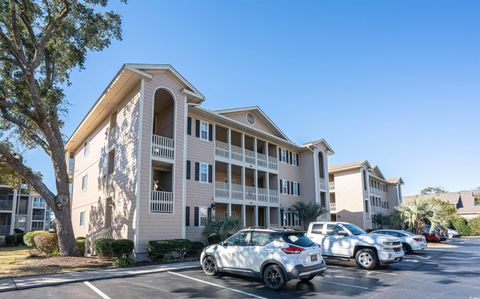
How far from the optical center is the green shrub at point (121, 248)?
1532 cm

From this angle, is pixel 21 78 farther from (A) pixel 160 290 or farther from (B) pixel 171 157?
(A) pixel 160 290

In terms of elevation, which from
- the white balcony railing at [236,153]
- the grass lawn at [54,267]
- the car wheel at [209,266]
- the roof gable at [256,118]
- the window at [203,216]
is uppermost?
the roof gable at [256,118]

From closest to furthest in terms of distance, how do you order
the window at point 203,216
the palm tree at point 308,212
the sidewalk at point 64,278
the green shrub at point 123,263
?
the sidewalk at point 64,278, the green shrub at point 123,263, the window at point 203,216, the palm tree at point 308,212

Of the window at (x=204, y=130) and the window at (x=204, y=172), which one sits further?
the window at (x=204, y=130)

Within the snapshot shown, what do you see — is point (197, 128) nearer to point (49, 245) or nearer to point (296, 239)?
point (49, 245)

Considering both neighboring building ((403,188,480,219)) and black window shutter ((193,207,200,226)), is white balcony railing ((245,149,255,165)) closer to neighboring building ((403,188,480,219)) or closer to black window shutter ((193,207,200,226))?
black window shutter ((193,207,200,226))

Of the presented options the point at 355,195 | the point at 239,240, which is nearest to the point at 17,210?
the point at 355,195

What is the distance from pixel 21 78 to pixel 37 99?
4637mm

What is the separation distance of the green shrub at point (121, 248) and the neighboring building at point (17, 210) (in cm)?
2657

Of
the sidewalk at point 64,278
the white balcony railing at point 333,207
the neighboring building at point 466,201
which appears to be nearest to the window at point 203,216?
the sidewalk at point 64,278

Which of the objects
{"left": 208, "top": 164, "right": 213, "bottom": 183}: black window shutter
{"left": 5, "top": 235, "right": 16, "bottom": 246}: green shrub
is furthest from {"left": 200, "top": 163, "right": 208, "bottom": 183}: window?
{"left": 5, "top": 235, "right": 16, "bottom": 246}: green shrub

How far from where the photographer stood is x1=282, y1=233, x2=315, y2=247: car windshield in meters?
9.56

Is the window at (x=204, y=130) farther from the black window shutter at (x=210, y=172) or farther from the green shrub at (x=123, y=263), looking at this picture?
the green shrub at (x=123, y=263)

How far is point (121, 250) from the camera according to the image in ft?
50.6
